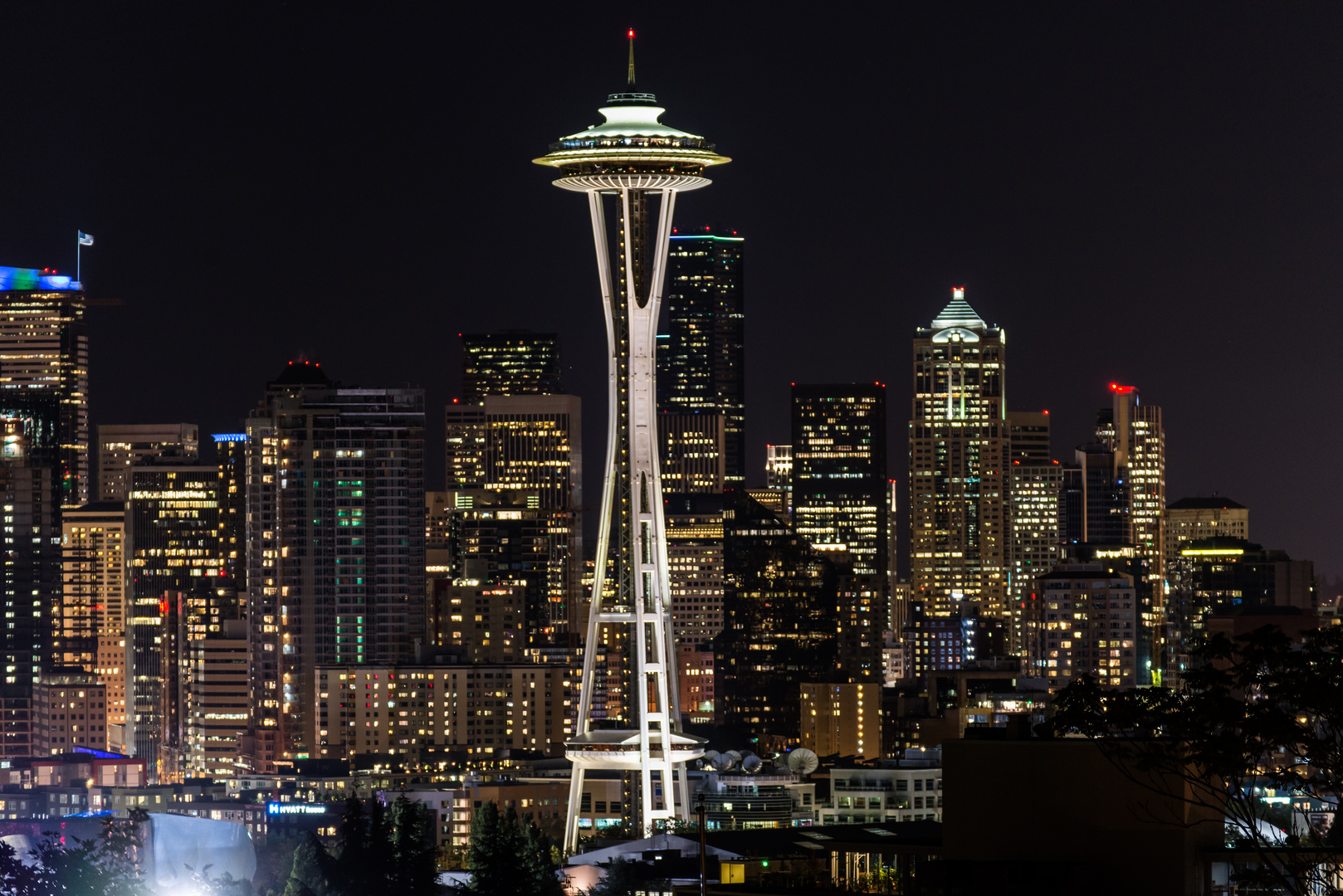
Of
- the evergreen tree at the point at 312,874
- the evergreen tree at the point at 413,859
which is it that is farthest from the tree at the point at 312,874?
the evergreen tree at the point at 413,859

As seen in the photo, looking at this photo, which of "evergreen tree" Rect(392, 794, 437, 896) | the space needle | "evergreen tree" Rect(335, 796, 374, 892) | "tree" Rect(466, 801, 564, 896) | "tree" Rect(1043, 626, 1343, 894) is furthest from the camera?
the space needle

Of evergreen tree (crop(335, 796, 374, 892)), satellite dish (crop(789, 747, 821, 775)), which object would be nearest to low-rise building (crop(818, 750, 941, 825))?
satellite dish (crop(789, 747, 821, 775))

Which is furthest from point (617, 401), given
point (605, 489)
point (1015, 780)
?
point (1015, 780)

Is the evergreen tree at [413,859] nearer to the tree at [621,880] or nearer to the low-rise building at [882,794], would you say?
the tree at [621,880]

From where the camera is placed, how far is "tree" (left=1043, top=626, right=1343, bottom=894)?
44906 mm

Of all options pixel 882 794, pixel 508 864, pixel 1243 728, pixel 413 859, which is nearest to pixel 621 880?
pixel 508 864

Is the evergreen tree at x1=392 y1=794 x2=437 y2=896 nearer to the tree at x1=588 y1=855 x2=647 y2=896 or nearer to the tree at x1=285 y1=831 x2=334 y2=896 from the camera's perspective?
the tree at x1=285 y1=831 x2=334 y2=896

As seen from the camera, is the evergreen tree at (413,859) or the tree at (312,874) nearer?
the tree at (312,874)

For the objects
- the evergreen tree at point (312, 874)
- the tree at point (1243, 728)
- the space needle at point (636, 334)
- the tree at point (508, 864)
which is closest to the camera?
the tree at point (1243, 728)

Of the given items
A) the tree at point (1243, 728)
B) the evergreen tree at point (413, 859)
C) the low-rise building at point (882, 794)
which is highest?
the tree at point (1243, 728)

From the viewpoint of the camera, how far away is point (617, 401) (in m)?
123

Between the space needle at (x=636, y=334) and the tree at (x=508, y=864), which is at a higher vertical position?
the space needle at (x=636, y=334)

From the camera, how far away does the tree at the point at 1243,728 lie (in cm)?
4491

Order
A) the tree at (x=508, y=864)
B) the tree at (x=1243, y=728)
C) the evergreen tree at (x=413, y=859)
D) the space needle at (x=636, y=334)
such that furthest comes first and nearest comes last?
the space needle at (x=636, y=334) → the evergreen tree at (x=413, y=859) → the tree at (x=508, y=864) → the tree at (x=1243, y=728)
